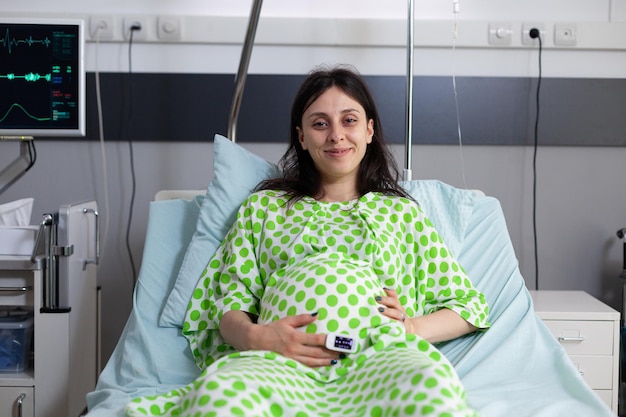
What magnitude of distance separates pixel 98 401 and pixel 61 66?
1.11 meters

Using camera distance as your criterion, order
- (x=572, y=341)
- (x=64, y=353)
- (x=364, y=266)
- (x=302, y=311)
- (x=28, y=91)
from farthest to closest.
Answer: (x=28, y=91) < (x=572, y=341) < (x=64, y=353) < (x=364, y=266) < (x=302, y=311)

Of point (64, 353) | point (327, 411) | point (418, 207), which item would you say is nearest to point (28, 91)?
point (64, 353)

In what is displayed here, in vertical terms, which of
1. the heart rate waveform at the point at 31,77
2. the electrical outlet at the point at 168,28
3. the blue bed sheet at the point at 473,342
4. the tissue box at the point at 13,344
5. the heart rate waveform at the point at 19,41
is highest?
the electrical outlet at the point at 168,28

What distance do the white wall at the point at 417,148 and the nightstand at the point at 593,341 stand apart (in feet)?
2.07

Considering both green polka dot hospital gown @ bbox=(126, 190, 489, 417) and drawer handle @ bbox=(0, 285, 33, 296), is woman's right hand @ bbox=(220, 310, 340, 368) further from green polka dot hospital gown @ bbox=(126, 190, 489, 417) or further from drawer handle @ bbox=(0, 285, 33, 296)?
drawer handle @ bbox=(0, 285, 33, 296)

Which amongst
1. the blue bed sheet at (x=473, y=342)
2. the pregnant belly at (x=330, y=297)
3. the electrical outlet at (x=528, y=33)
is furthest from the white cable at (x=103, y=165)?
the electrical outlet at (x=528, y=33)

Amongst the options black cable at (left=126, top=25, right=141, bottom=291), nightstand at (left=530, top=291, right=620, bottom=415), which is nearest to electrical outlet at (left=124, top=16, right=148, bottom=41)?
black cable at (left=126, top=25, right=141, bottom=291)

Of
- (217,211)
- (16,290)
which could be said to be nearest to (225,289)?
(217,211)

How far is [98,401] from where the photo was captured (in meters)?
1.57

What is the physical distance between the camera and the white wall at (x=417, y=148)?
2635mm

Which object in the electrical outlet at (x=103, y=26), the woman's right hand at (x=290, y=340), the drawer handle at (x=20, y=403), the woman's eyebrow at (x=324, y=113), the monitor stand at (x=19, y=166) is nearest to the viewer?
the woman's right hand at (x=290, y=340)

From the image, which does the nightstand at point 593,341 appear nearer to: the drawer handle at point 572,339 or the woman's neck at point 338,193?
the drawer handle at point 572,339

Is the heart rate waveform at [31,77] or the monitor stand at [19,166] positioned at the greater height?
the heart rate waveform at [31,77]

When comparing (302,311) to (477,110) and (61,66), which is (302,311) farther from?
(477,110)
